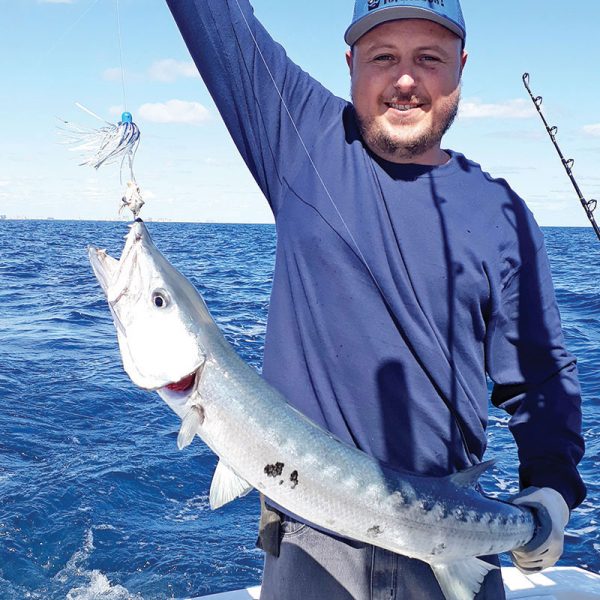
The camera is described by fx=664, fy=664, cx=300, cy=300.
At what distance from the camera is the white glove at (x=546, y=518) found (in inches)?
105

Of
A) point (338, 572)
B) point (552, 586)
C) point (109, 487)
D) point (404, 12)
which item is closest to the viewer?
point (338, 572)

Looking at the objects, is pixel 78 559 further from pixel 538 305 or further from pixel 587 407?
pixel 587 407

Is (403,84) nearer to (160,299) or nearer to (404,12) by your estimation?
(404,12)

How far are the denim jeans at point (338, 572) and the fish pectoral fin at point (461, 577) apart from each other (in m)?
0.09

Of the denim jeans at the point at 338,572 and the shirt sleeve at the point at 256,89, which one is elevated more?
the shirt sleeve at the point at 256,89

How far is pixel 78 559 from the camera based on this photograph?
6.09m

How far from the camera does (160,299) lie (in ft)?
7.70

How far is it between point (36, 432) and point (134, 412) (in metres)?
1.40

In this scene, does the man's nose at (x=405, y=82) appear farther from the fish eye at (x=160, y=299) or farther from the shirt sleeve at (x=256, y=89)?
the fish eye at (x=160, y=299)

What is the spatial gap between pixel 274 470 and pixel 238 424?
0.20m

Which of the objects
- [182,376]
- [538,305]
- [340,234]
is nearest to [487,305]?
[538,305]

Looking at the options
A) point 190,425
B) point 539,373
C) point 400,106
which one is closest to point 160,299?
point 190,425

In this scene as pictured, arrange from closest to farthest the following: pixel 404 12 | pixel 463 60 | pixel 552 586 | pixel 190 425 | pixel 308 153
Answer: pixel 190 425, pixel 404 12, pixel 308 153, pixel 463 60, pixel 552 586

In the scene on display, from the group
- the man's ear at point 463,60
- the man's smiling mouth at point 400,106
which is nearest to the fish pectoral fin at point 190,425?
the man's smiling mouth at point 400,106
